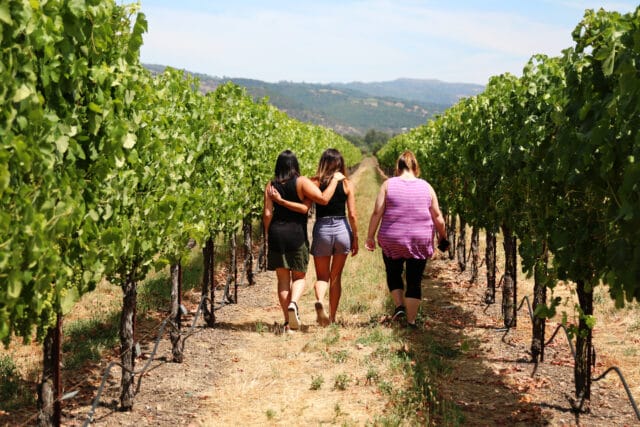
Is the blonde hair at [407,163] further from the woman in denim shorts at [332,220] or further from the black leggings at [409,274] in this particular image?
the black leggings at [409,274]

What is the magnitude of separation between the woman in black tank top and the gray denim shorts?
0.19 metres

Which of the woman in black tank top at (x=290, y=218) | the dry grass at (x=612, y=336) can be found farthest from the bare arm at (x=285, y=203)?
the dry grass at (x=612, y=336)

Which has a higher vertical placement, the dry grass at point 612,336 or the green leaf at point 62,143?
the green leaf at point 62,143

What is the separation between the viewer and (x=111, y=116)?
14.0ft

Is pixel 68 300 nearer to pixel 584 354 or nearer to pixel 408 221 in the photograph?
pixel 584 354

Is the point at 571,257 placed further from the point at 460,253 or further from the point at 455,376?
the point at 460,253

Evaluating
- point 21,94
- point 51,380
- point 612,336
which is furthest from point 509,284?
point 21,94

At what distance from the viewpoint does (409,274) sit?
25.0ft

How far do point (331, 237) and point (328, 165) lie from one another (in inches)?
35.6

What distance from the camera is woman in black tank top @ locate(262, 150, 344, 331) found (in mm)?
7500

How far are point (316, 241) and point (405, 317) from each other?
159 cm

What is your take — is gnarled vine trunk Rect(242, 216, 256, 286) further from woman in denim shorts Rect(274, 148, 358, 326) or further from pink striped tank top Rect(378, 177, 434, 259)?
pink striped tank top Rect(378, 177, 434, 259)

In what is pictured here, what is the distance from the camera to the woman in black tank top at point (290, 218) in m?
7.50

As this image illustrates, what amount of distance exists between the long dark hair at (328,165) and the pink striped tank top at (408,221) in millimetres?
697
